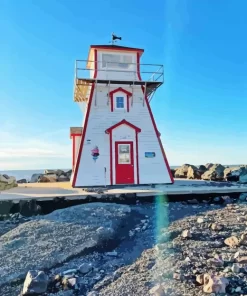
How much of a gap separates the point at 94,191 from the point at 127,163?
2.84 m

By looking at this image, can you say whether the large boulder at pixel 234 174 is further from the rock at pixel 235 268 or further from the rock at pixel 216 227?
the rock at pixel 235 268

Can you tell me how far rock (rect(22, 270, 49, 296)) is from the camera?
441 centimetres

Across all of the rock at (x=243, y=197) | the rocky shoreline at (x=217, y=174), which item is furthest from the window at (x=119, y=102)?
the rocky shoreline at (x=217, y=174)

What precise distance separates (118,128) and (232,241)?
25.7 feet

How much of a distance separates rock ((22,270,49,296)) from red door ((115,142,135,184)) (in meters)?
8.04

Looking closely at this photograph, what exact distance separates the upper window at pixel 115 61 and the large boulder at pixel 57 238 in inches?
279

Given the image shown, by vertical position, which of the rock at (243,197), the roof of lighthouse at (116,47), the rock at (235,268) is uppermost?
the roof of lighthouse at (116,47)

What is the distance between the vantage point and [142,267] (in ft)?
16.2

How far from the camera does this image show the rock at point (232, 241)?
18.6 feet

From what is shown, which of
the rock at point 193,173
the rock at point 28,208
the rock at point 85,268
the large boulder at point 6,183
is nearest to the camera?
the rock at point 85,268

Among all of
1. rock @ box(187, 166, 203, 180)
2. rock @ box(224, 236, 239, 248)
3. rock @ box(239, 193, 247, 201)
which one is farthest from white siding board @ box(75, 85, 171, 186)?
rock @ box(224, 236, 239, 248)

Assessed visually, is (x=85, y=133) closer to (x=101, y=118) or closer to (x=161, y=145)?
(x=101, y=118)

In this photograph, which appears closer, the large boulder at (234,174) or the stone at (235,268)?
the stone at (235,268)

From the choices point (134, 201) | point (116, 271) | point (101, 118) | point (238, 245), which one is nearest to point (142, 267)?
point (116, 271)
